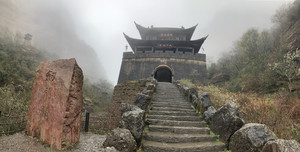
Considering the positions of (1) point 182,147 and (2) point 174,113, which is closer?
(1) point 182,147

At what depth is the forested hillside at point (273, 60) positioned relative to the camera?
795cm

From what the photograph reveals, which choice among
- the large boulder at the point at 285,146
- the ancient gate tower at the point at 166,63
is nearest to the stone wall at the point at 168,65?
the ancient gate tower at the point at 166,63

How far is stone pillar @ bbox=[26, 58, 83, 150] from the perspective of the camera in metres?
3.01

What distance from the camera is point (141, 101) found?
497cm

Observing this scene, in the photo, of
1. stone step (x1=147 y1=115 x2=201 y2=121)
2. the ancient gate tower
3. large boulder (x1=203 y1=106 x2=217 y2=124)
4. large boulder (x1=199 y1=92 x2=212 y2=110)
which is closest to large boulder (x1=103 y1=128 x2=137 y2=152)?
stone step (x1=147 y1=115 x2=201 y2=121)

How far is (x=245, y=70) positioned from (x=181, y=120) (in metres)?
11.7

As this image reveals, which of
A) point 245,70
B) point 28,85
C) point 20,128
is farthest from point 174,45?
point 20,128

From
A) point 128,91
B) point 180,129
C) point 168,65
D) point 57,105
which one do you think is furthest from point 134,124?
point 168,65

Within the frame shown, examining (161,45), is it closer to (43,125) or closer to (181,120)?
(181,120)

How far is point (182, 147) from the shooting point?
3240mm

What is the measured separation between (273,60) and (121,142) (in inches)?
490

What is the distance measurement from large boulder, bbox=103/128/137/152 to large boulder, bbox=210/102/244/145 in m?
2.22

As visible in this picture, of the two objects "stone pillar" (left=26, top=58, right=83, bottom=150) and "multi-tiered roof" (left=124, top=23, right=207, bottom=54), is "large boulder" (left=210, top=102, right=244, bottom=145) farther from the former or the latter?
"multi-tiered roof" (left=124, top=23, right=207, bottom=54)

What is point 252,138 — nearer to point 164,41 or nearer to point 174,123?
point 174,123
